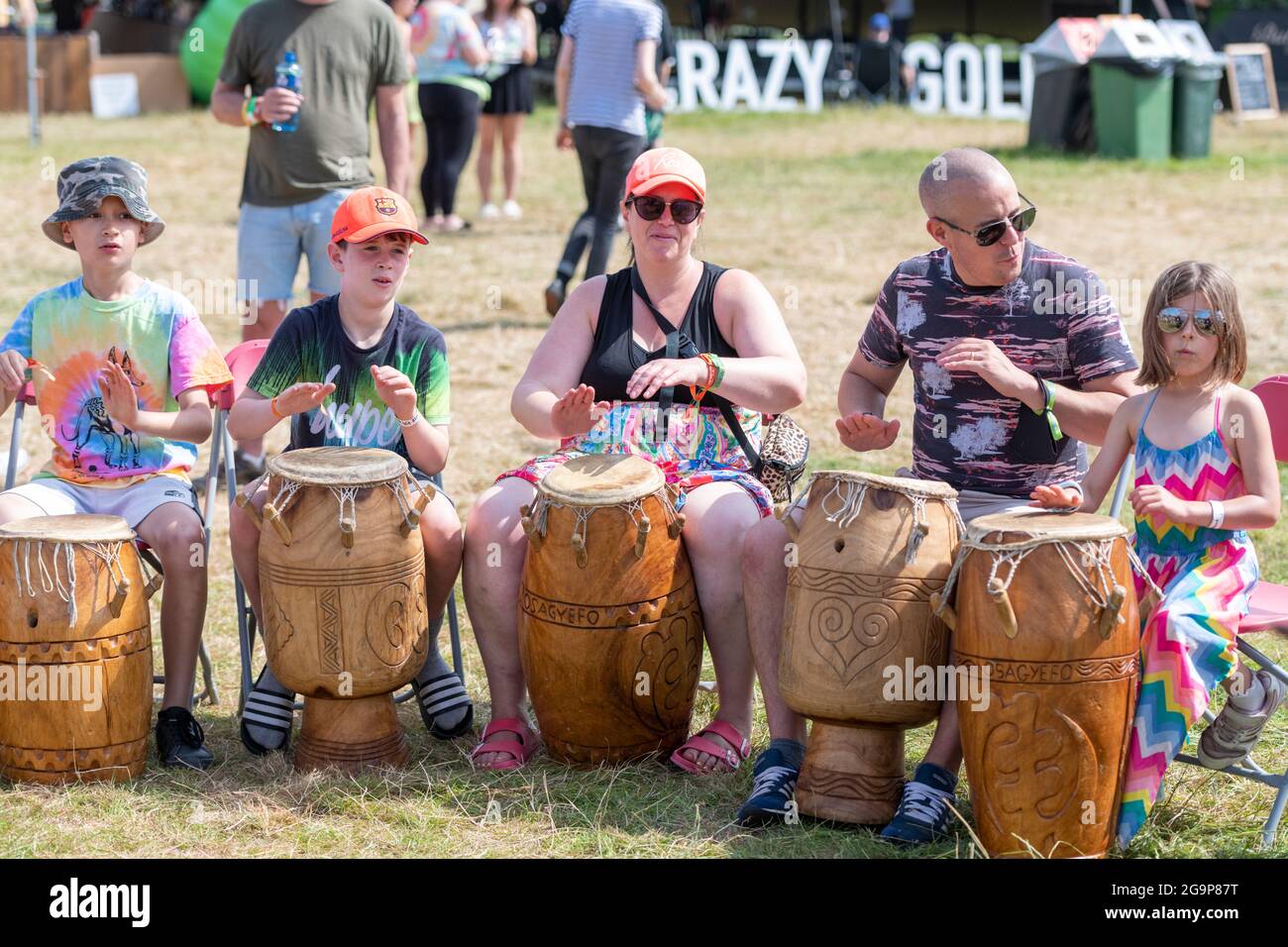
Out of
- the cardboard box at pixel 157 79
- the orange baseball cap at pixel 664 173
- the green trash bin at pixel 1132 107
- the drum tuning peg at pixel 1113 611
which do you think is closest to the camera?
the drum tuning peg at pixel 1113 611

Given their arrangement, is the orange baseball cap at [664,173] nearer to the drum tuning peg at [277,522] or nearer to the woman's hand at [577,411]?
the woman's hand at [577,411]

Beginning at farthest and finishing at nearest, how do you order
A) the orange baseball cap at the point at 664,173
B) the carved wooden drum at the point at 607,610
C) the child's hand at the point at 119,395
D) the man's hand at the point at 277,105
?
the man's hand at the point at 277,105 < the orange baseball cap at the point at 664,173 < the child's hand at the point at 119,395 < the carved wooden drum at the point at 607,610

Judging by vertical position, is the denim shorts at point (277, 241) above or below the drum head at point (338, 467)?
above

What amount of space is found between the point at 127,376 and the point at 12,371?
30 cm

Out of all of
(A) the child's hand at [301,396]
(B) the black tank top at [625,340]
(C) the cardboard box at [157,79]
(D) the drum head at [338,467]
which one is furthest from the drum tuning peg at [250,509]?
(C) the cardboard box at [157,79]

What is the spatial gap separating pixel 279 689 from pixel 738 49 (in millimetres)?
17114

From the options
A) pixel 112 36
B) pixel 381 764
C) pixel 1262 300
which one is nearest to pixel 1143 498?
pixel 381 764

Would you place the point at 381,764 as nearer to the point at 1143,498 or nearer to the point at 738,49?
the point at 1143,498

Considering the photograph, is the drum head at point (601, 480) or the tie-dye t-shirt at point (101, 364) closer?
the drum head at point (601, 480)

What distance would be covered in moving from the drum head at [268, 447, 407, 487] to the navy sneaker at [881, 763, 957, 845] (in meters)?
1.37

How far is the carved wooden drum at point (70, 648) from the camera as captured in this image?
361cm

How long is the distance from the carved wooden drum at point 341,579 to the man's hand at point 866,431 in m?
1.01

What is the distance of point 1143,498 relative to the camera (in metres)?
3.31

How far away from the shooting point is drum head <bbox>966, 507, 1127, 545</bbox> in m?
3.21
